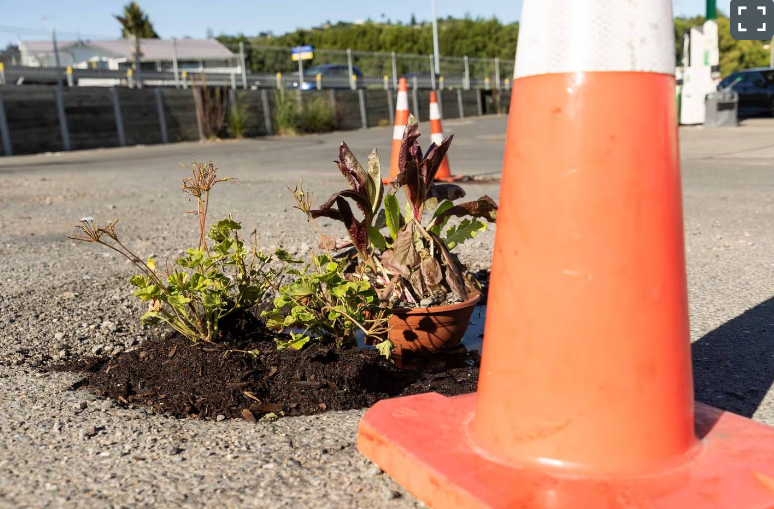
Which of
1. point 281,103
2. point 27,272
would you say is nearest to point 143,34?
point 281,103

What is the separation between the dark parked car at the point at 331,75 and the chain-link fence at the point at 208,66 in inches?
0.4

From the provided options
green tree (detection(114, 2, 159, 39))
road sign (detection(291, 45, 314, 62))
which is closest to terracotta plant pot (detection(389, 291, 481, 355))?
road sign (detection(291, 45, 314, 62))

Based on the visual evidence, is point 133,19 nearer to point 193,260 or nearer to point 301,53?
point 301,53

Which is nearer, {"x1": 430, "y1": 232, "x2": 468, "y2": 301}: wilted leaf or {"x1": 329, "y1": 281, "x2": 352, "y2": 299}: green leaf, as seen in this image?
{"x1": 329, "y1": 281, "x2": 352, "y2": 299}: green leaf

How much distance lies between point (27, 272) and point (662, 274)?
3.39m

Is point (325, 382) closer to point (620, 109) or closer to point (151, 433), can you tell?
point (151, 433)

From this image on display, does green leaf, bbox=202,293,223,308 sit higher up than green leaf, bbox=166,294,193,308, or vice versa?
green leaf, bbox=166,294,193,308

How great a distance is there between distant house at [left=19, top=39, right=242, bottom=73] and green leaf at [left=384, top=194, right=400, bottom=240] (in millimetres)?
17807

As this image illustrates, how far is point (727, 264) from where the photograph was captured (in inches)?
159

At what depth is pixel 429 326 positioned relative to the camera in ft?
8.46

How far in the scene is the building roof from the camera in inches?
715

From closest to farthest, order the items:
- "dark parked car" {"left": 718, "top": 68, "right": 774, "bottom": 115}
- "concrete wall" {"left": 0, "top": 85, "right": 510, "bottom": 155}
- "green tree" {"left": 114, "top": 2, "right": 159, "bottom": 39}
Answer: "concrete wall" {"left": 0, "top": 85, "right": 510, "bottom": 155} → "dark parked car" {"left": 718, "top": 68, "right": 774, "bottom": 115} → "green tree" {"left": 114, "top": 2, "right": 159, "bottom": 39}

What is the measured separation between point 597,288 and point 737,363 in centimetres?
130

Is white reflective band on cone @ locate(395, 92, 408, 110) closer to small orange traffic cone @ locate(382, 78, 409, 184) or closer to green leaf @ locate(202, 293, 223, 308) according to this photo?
small orange traffic cone @ locate(382, 78, 409, 184)
